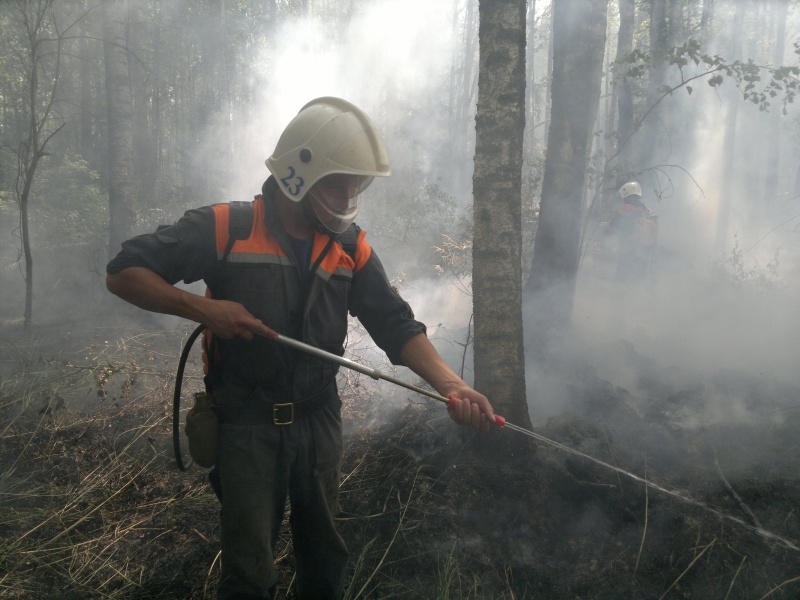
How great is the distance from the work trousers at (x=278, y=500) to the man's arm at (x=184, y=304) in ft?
1.39

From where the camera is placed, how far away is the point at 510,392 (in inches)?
159

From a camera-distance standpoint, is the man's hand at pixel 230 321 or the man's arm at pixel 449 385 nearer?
the man's hand at pixel 230 321

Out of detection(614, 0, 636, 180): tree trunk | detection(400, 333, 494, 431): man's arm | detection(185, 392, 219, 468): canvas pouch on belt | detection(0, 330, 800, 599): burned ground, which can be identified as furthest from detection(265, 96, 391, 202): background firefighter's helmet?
detection(614, 0, 636, 180): tree trunk

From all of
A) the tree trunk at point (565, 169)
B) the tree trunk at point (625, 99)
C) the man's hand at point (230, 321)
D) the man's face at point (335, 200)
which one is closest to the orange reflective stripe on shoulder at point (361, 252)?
the man's face at point (335, 200)

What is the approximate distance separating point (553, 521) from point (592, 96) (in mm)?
5779

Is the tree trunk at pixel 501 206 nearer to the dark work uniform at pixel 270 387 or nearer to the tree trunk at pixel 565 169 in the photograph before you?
the dark work uniform at pixel 270 387

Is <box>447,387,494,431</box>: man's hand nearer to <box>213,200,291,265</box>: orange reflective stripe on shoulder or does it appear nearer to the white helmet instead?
<box>213,200,291,265</box>: orange reflective stripe on shoulder

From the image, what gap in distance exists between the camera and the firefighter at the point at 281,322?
2271mm

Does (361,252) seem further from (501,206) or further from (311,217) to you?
(501,206)

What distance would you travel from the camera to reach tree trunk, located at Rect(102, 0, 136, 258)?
1009cm

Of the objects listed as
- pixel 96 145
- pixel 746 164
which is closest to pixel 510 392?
pixel 96 145

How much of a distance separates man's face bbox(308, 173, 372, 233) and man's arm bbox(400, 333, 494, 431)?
2.07ft

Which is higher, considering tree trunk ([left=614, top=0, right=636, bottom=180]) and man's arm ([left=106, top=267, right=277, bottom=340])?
tree trunk ([left=614, top=0, right=636, bottom=180])

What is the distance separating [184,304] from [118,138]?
31.8 ft
